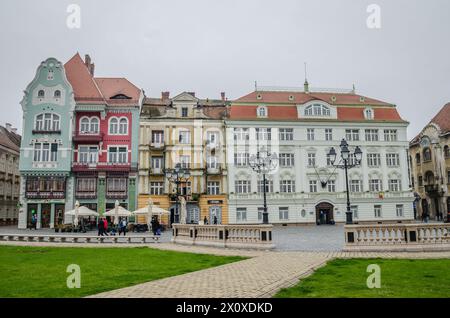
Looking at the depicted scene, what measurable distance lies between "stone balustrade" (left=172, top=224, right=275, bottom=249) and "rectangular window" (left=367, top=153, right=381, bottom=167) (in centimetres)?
3030

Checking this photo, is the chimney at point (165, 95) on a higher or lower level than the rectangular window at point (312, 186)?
higher

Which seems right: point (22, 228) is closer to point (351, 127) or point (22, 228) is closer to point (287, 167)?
point (287, 167)

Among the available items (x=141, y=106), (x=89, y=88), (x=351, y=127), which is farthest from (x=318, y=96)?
(x=89, y=88)

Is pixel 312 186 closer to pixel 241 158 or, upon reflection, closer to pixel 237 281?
pixel 241 158

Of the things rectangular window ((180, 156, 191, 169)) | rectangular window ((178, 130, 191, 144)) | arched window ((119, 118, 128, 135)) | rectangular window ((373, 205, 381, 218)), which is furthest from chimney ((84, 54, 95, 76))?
rectangular window ((373, 205, 381, 218))

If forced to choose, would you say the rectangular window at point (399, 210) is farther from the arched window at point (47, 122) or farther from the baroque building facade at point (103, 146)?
the arched window at point (47, 122)

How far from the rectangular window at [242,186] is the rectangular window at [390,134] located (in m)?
17.4

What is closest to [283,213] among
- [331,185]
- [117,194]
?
[331,185]

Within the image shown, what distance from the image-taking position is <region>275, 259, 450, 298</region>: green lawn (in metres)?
7.82

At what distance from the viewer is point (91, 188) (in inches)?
1607

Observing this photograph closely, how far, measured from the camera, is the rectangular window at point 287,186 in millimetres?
43250

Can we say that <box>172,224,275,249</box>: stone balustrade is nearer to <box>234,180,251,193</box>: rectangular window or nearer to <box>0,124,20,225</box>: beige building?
<box>234,180,251,193</box>: rectangular window

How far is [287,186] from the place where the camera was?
43406 mm

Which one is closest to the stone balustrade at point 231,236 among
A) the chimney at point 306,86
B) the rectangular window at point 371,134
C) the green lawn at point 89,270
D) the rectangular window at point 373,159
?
the green lawn at point 89,270
